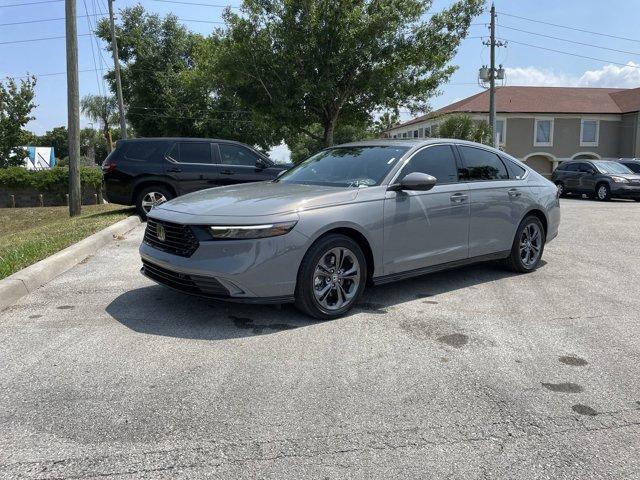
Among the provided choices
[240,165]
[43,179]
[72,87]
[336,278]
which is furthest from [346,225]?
[43,179]

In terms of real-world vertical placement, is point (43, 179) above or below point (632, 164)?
below

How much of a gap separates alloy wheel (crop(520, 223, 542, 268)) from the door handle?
1219mm

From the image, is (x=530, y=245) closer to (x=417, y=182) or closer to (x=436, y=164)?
(x=436, y=164)

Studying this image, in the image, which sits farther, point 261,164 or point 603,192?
point 603,192

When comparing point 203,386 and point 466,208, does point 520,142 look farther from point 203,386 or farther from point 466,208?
point 203,386

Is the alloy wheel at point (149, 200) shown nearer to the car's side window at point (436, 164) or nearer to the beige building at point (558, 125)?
the car's side window at point (436, 164)

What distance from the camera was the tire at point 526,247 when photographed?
6621mm

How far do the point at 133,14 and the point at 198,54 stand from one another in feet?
61.7

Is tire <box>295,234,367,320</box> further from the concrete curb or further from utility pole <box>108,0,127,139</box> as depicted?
utility pole <box>108,0,127,139</box>

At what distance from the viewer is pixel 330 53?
16234 mm

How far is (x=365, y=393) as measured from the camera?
3.48 m

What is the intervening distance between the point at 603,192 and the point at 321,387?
801 inches

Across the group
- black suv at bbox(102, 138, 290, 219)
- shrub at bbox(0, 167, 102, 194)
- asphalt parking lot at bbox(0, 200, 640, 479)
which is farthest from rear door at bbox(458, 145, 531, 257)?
shrub at bbox(0, 167, 102, 194)

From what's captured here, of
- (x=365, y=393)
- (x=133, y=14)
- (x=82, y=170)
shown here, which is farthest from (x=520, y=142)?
(x=365, y=393)
